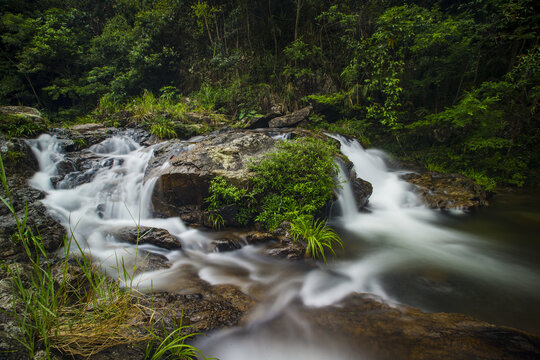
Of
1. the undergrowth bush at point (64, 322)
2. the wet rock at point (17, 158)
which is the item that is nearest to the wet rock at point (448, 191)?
the undergrowth bush at point (64, 322)

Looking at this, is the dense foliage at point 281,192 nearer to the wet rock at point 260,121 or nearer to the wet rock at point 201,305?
the wet rock at point 201,305

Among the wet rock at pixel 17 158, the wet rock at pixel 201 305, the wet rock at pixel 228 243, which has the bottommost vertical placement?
the wet rock at pixel 201 305

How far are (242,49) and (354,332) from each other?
13.5m

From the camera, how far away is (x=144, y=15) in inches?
504

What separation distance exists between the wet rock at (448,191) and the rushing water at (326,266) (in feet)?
1.23

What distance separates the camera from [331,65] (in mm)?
11375

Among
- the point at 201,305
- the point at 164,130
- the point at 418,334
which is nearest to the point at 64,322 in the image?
the point at 201,305

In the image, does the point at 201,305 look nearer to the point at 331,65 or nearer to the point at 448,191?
the point at 448,191

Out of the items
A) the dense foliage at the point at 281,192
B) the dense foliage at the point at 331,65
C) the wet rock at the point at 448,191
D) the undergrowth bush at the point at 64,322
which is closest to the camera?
the undergrowth bush at the point at 64,322

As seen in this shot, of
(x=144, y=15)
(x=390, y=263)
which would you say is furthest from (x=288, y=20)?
(x=390, y=263)

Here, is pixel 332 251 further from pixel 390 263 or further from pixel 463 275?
pixel 463 275

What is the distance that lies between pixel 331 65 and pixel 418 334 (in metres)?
11.8

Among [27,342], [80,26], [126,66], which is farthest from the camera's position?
[80,26]

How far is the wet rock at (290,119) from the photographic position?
966cm
